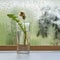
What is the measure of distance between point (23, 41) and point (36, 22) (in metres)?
0.26

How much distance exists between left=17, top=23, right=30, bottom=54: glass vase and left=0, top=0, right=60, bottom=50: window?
0.48 ft

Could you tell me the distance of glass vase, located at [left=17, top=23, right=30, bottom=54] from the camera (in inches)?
53.3

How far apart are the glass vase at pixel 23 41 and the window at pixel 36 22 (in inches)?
5.8

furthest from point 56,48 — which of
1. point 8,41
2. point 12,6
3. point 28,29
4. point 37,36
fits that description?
point 12,6

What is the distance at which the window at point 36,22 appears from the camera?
1.53 m

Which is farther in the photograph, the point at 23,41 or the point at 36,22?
the point at 36,22

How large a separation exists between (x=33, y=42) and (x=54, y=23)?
10.7 inches

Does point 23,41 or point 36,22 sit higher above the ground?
point 36,22

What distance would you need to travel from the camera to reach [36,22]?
153cm

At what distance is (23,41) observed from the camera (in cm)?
137

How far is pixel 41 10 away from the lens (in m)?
1.54

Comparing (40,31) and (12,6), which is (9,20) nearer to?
(12,6)

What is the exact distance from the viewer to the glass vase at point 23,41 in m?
1.35

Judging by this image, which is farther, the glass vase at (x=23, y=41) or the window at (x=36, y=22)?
the window at (x=36, y=22)
